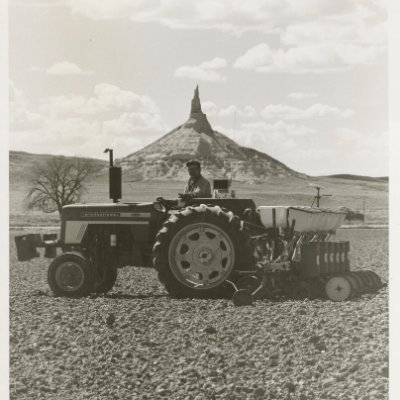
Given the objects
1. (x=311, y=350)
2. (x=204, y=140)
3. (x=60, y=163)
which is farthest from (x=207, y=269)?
(x=204, y=140)

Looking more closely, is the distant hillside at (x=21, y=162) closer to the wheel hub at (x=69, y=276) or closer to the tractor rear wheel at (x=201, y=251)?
the wheel hub at (x=69, y=276)

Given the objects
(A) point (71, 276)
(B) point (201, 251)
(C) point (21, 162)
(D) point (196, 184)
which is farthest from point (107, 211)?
(C) point (21, 162)

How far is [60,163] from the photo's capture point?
3203 centimetres

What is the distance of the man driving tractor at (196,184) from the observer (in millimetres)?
9305

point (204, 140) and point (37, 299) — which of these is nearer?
point (37, 299)

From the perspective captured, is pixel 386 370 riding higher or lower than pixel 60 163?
lower

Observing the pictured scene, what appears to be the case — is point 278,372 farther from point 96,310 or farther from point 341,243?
point 341,243

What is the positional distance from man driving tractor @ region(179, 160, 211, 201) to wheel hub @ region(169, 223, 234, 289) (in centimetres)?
Result: 54

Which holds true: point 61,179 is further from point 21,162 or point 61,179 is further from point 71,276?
point 71,276

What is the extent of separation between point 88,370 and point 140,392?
2.25 feet

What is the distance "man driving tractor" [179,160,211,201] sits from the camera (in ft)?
30.5

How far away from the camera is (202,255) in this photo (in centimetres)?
891

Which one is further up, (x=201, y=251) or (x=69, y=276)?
(x=201, y=251)

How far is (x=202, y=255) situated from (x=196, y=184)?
978mm
